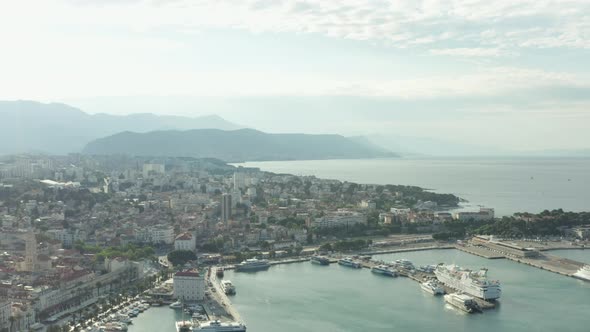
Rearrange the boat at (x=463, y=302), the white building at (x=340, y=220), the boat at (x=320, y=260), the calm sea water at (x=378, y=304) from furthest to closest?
the white building at (x=340, y=220)
the boat at (x=320, y=260)
the boat at (x=463, y=302)
the calm sea water at (x=378, y=304)

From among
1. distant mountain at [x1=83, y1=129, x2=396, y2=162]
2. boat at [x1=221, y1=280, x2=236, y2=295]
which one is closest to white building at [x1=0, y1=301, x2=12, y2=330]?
boat at [x1=221, y1=280, x2=236, y2=295]

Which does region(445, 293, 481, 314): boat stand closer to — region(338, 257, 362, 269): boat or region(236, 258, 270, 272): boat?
region(338, 257, 362, 269): boat

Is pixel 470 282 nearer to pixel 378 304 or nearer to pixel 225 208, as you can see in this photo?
pixel 378 304

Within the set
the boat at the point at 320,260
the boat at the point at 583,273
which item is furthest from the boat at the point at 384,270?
the boat at the point at 583,273

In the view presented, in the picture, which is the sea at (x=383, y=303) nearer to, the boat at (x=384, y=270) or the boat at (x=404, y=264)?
the boat at (x=384, y=270)

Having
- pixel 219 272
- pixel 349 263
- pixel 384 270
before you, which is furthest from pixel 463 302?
pixel 219 272

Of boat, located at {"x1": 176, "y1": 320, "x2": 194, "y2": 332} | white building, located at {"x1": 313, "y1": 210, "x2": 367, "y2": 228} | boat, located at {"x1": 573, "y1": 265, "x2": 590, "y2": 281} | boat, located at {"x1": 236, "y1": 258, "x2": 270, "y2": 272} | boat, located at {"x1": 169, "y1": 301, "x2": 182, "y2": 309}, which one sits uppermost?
white building, located at {"x1": 313, "y1": 210, "x2": 367, "y2": 228}
